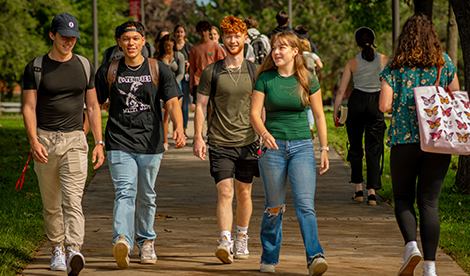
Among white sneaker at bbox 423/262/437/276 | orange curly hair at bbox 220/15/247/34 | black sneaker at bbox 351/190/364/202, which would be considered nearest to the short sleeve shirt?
white sneaker at bbox 423/262/437/276

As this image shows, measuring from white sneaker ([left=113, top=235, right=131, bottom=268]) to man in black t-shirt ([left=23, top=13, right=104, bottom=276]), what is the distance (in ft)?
0.94

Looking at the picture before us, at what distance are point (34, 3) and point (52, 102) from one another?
78.8 ft

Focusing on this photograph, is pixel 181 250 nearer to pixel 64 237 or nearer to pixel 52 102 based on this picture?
pixel 64 237

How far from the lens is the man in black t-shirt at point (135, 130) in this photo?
572 cm

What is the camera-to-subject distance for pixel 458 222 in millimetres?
7516

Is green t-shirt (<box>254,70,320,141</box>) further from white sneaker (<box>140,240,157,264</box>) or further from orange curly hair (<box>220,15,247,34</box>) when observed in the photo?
white sneaker (<box>140,240,157,264</box>)

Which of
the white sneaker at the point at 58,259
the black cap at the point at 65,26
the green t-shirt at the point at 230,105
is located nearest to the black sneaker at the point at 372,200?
the green t-shirt at the point at 230,105

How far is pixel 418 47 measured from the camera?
508 centimetres

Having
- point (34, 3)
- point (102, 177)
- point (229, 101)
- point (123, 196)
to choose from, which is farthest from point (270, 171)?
point (34, 3)

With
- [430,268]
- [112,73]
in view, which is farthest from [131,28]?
Result: [430,268]

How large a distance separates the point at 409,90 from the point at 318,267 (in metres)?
1.44

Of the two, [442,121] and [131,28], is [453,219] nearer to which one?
[442,121]

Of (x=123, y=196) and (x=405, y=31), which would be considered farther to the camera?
(x=123, y=196)

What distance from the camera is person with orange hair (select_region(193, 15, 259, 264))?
5.91m
